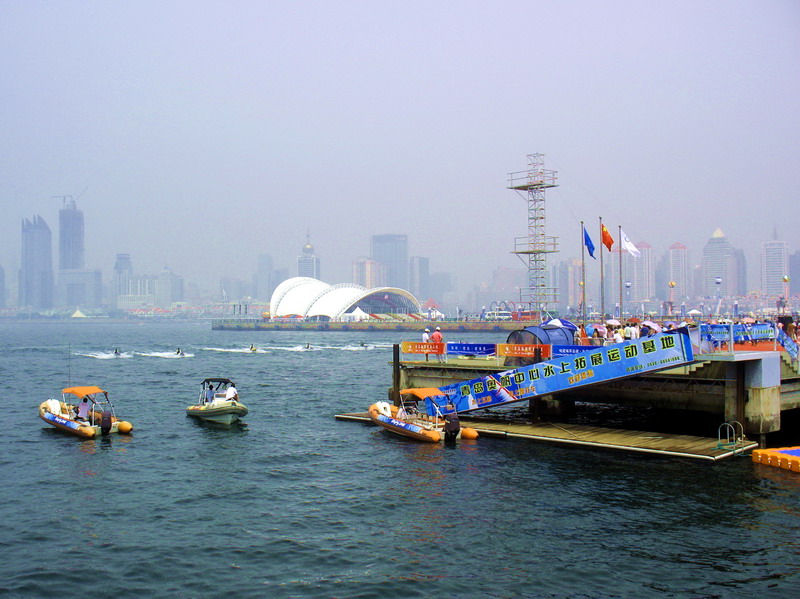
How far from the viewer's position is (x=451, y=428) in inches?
1160

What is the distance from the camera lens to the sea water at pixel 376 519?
16094 millimetres

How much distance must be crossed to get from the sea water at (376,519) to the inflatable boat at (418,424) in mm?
662

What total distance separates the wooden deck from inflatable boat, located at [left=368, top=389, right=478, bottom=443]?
1663 millimetres

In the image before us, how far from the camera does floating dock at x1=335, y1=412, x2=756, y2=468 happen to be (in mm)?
25922

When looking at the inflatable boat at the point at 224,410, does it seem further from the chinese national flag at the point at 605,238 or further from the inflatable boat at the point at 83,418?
the chinese national flag at the point at 605,238

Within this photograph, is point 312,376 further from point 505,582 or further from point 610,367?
point 505,582

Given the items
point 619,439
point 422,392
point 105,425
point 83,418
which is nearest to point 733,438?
point 619,439

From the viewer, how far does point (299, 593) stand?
15555mm

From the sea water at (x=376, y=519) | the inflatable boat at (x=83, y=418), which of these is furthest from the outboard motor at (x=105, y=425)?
the sea water at (x=376, y=519)

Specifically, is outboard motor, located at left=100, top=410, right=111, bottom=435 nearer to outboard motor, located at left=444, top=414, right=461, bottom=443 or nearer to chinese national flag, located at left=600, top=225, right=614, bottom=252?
outboard motor, located at left=444, top=414, right=461, bottom=443

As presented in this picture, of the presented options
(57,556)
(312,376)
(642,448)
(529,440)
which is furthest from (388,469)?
(312,376)

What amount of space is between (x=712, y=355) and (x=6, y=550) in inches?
937

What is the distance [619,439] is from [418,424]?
837cm

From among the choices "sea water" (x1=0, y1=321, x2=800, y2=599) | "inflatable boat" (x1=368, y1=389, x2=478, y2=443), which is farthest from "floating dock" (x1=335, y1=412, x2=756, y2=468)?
"inflatable boat" (x1=368, y1=389, x2=478, y2=443)
